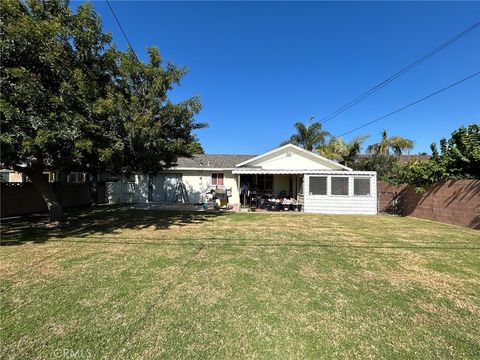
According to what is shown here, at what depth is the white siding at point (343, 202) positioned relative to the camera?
1511 centimetres

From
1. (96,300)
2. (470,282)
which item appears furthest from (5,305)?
(470,282)

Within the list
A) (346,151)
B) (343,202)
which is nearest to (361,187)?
(343,202)

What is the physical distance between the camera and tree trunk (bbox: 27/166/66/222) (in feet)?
32.1

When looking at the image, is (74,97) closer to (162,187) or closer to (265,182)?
(162,187)

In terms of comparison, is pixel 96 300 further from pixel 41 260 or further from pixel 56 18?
pixel 56 18

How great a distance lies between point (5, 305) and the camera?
3803mm

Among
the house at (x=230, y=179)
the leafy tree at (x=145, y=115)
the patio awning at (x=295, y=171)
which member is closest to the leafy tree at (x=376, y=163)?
the house at (x=230, y=179)

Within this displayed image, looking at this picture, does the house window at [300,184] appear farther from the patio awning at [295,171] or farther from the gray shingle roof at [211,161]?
the gray shingle roof at [211,161]

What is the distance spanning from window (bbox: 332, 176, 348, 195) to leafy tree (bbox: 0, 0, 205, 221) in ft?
29.7

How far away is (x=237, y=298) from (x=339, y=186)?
12.6 meters

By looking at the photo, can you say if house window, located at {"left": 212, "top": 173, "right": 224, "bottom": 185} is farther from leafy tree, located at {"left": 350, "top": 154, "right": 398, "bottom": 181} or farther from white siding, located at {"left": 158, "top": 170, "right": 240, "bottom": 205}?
leafy tree, located at {"left": 350, "top": 154, "right": 398, "bottom": 181}

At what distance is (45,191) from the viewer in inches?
399

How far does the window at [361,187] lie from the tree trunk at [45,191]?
1396 cm

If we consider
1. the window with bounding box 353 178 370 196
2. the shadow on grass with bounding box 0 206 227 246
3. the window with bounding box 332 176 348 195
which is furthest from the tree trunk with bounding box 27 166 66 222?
the window with bounding box 353 178 370 196
